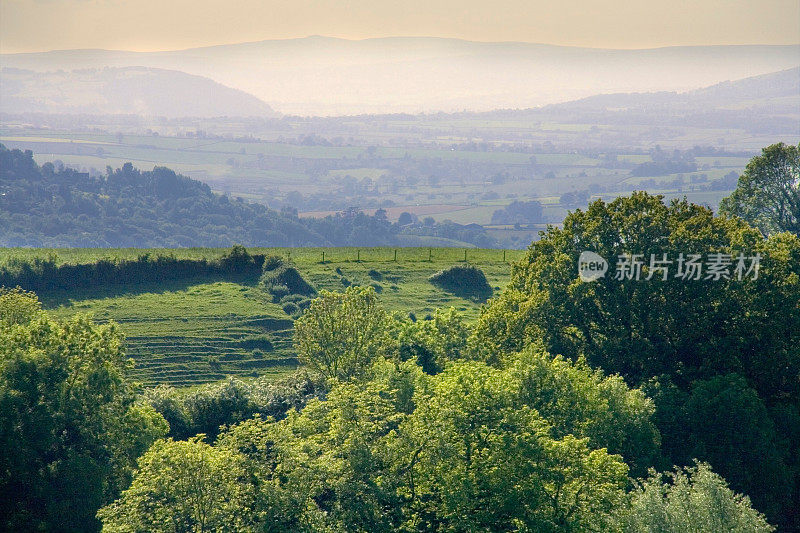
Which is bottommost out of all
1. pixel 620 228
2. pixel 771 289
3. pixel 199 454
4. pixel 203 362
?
pixel 203 362

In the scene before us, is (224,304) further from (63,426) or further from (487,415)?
(487,415)

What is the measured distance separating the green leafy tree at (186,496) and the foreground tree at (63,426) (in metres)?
4.85

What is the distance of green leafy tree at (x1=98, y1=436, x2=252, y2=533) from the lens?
33.1 m

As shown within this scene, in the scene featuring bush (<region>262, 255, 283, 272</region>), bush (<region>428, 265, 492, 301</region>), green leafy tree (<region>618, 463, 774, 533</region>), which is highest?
bush (<region>262, 255, 283, 272</region>)

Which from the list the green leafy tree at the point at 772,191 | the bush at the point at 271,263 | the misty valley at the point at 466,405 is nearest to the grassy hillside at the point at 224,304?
the misty valley at the point at 466,405

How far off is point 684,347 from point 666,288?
12.3 ft

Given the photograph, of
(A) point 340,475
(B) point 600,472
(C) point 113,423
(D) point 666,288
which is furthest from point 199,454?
(D) point 666,288

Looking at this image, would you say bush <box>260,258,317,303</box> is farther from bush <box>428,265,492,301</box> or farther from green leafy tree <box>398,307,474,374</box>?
green leafy tree <box>398,307,474,374</box>

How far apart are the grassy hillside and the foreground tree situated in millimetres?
19405

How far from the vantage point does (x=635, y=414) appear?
42.8 meters

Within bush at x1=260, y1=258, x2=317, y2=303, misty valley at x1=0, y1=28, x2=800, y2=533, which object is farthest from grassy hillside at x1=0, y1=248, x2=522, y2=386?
bush at x1=260, y1=258, x2=317, y2=303

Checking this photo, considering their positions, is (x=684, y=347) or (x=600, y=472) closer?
(x=600, y=472)

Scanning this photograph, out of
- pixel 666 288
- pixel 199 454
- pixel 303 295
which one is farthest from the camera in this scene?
pixel 303 295

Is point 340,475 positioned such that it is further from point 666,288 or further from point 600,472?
point 666,288
